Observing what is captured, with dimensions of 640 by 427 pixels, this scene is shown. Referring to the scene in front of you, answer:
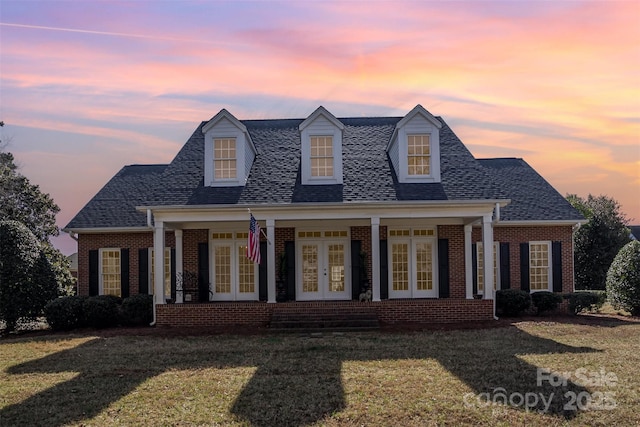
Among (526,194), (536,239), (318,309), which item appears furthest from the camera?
(526,194)

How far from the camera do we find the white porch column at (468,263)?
67.8 ft

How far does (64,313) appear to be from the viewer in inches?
745

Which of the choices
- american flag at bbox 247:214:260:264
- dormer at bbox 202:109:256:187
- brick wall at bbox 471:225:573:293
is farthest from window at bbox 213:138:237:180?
brick wall at bbox 471:225:573:293

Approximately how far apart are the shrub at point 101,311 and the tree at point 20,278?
6.58 feet

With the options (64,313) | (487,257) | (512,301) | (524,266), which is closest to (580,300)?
(524,266)

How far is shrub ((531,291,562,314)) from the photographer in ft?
67.1

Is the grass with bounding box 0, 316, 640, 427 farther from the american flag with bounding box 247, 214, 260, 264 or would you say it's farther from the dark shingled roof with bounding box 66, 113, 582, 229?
the dark shingled roof with bounding box 66, 113, 582, 229

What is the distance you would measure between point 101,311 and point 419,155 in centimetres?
1141

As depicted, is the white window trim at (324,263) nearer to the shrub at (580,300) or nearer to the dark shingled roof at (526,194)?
the dark shingled roof at (526,194)

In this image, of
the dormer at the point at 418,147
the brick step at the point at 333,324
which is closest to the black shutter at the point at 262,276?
the brick step at the point at 333,324

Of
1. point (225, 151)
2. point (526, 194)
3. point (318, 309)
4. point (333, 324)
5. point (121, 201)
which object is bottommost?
point (333, 324)

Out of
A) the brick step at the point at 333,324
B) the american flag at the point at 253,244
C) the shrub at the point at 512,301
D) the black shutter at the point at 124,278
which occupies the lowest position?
the brick step at the point at 333,324

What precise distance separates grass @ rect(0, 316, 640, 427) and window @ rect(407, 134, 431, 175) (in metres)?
5.86

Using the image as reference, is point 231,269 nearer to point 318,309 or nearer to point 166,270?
point 166,270
